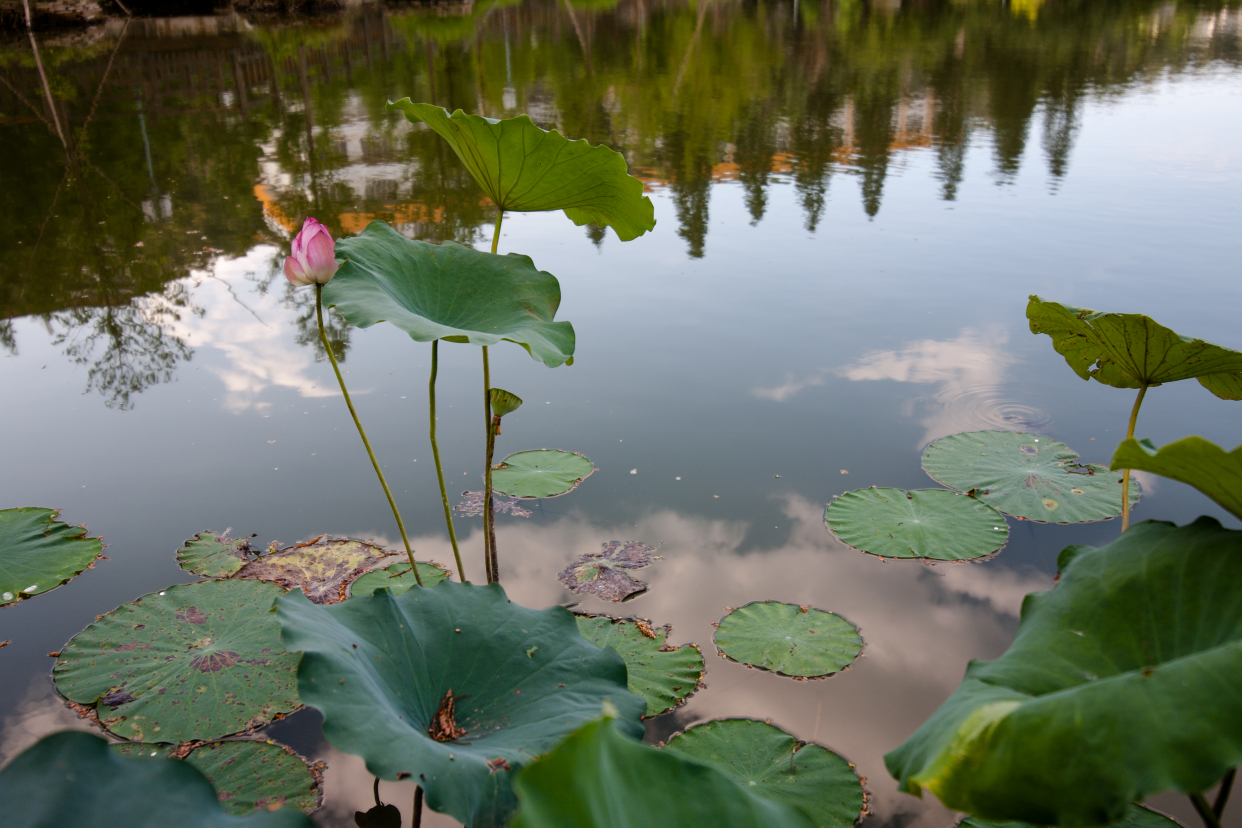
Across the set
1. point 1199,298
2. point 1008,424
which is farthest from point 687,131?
point 1008,424

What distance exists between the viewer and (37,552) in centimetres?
239

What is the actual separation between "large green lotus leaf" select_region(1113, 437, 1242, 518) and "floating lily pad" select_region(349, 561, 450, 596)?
1703mm

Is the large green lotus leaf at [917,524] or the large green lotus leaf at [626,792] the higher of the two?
the large green lotus leaf at [626,792]

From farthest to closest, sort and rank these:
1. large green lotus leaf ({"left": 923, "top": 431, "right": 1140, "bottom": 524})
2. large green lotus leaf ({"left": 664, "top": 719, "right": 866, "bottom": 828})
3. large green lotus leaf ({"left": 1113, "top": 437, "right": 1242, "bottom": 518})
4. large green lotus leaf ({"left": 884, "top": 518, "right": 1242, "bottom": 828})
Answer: large green lotus leaf ({"left": 923, "top": 431, "right": 1140, "bottom": 524})
large green lotus leaf ({"left": 664, "top": 719, "right": 866, "bottom": 828})
large green lotus leaf ({"left": 1113, "top": 437, "right": 1242, "bottom": 518})
large green lotus leaf ({"left": 884, "top": 518, "right": 1242, "bottom": 828})

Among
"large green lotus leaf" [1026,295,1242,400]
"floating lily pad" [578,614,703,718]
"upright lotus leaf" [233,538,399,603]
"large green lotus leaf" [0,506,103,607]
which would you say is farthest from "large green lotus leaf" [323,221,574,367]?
"large green lotus leaf" [0,506,103,607]

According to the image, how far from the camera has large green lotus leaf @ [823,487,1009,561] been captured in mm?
2449

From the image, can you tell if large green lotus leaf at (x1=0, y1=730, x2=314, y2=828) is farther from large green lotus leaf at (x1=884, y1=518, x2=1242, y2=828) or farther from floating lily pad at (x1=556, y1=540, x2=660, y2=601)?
floating lily pad at (x1=556, y1=540, x2=660, y2=601)

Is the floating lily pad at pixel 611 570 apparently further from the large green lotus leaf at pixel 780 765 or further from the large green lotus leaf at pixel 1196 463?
the large green lotus leaf at pixel 1196 463

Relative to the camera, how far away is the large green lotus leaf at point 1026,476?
259cm

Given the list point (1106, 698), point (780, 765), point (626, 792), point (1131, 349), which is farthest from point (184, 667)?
point (1131, 349)

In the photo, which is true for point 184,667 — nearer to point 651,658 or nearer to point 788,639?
point 651,658

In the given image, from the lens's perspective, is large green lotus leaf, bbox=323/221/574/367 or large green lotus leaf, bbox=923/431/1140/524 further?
large green lotus leaf, bbox=923/431/1140/524

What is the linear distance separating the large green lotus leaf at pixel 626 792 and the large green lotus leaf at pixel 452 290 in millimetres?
953

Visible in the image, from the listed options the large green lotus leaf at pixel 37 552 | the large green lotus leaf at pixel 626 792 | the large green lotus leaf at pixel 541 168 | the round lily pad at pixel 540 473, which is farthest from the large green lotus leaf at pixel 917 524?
the large green lotus leaf at pixel 37 552
